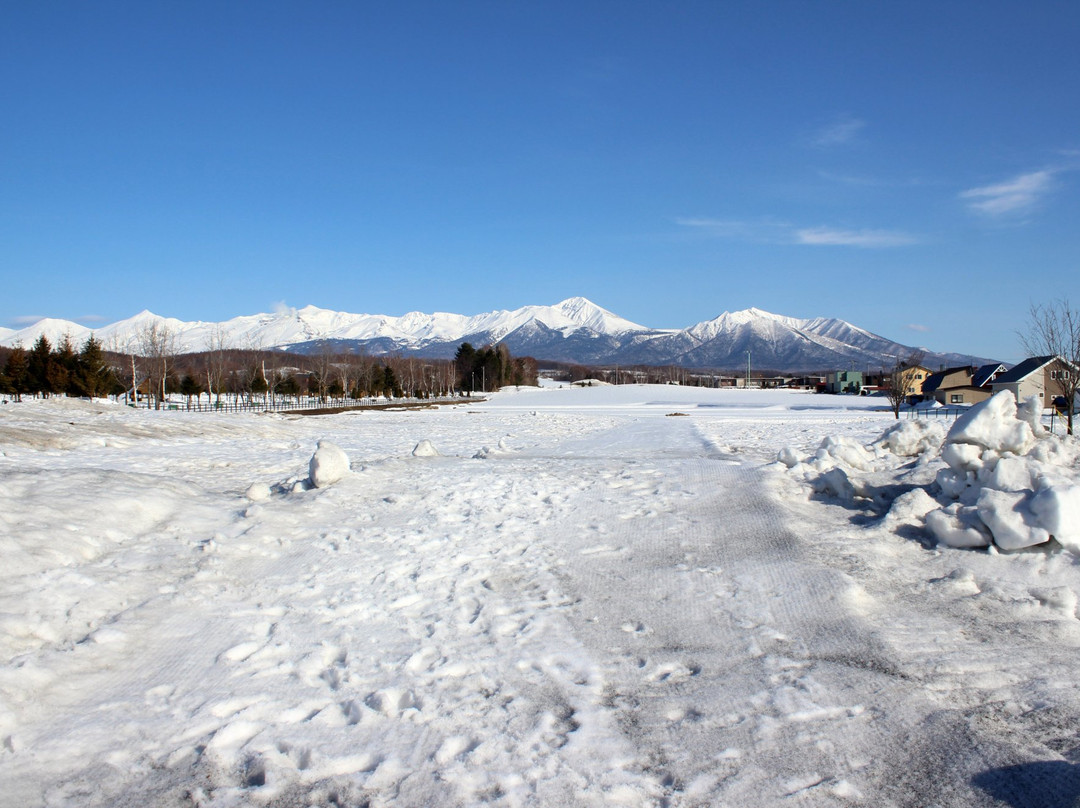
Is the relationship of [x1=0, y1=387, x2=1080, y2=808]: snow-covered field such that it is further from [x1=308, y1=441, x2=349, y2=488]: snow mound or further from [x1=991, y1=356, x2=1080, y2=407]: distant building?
[x1=991, y1=356, x2=1080, y2=407]: distant building

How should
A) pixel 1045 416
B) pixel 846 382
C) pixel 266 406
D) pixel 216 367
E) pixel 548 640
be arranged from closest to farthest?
pixel 548 640, pixel 1045 416, pixel 266 406, pixel 216 367, pixel 846 382

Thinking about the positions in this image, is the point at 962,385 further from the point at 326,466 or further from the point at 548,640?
the point at 548,640

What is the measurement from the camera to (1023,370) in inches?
2415

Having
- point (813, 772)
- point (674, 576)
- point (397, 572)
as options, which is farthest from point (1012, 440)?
point (397, 572)

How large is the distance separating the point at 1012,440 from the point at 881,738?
19.2 feet

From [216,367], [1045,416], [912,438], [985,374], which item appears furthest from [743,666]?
[216,367]

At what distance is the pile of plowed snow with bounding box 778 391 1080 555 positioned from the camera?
5.94 m

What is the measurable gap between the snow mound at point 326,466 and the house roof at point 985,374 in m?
76.6

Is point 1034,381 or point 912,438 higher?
point 1034,381

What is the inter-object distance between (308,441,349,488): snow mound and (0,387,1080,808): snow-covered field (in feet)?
0.13

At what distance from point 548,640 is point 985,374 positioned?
265 ft

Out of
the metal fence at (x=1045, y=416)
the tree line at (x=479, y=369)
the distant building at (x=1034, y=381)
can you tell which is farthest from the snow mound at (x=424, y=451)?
the tree line at (x=479, y=369)

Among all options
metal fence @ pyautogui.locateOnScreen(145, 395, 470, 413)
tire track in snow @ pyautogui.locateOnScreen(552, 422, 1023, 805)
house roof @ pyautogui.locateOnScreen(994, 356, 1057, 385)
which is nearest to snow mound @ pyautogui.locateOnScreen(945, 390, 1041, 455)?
tire track in snow @ pyautogui.locateOnScreen(552, 422, 1023, 805)

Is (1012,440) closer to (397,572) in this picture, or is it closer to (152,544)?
(397,572)
